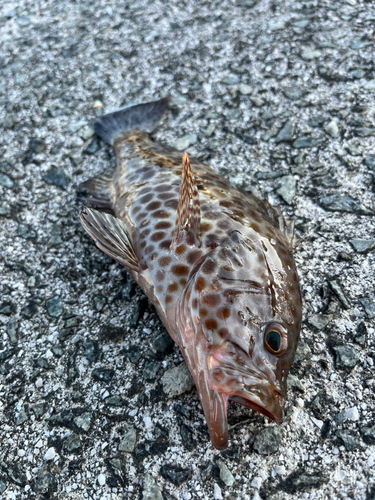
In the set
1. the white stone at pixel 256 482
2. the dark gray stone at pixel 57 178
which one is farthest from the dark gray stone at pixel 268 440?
the dark gray stone at pixel 57 178

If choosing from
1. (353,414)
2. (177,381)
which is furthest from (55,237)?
(353,414)

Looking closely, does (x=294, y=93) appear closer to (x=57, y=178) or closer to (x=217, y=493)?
(x=57, y=178)

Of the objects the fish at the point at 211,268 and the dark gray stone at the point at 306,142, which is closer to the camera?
the fish at the point at 211,268

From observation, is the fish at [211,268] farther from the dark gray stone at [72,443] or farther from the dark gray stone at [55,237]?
the dark gray stone at [72,443]

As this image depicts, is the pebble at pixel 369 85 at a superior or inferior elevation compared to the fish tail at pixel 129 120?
inferior

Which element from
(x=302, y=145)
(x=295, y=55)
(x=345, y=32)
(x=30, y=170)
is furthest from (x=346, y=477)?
(x=345, y=32)

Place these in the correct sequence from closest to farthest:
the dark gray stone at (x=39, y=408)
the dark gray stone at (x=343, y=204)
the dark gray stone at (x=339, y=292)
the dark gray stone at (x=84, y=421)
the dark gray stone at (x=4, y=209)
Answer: the dark gray stone at (x=84, y=421) < the dark gray stone at (x=39, y=408) < the dark gray stone at (x=339, y=292) < the dark gray stone at (x=343, y=204) < the dark gray stone at (x=4, y=209)

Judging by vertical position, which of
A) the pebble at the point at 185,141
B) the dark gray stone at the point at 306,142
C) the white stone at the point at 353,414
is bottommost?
the white stone at the point at 353,414

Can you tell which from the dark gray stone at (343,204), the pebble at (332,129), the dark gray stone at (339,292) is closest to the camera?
the dark gray stone at (339,292)
